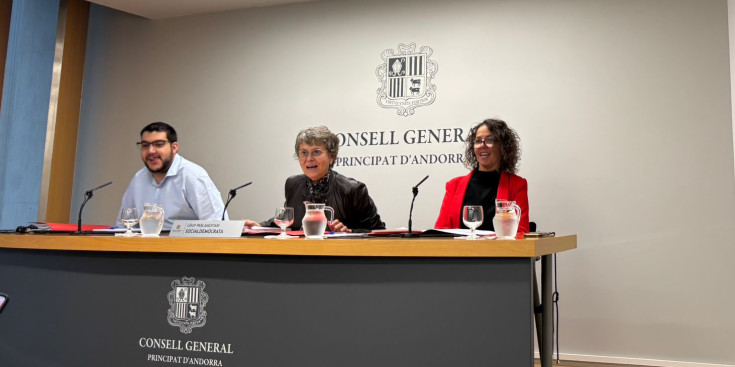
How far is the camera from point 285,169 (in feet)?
15.0

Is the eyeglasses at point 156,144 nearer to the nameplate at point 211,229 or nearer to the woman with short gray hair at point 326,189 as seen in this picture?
the woman with short gray hair at point 326,189

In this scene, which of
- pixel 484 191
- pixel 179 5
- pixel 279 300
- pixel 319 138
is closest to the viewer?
pixel 279 300

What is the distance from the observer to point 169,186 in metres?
3.38

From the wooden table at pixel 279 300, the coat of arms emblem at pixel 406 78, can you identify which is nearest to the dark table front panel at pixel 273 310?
the wooden table at pixel 279 300

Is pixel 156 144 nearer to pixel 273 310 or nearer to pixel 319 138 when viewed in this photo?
pixel 319 138

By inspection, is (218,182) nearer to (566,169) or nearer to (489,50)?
(489,50)

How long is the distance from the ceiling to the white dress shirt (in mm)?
1792

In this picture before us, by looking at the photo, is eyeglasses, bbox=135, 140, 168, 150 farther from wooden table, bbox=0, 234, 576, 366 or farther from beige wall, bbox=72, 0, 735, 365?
beige wall, bbox=72, 0, 735, 365

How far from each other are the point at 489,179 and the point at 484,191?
3.2 inches

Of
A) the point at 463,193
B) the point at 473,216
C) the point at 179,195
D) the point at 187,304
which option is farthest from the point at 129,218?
the point at 463,193

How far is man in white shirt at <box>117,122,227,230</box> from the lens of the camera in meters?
3.33

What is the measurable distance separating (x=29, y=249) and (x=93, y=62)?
3452 millimetres

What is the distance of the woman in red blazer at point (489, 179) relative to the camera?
316 cm

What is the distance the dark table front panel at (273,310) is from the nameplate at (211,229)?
0.10 metres
